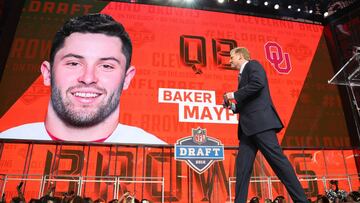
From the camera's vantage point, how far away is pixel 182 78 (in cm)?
502

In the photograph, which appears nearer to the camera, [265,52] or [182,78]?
[182,78]

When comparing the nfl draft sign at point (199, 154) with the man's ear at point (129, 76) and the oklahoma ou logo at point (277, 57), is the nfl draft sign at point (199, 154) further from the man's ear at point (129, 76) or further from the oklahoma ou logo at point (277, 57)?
the oklahoma ou logo at point (277, 57)

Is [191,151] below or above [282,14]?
below

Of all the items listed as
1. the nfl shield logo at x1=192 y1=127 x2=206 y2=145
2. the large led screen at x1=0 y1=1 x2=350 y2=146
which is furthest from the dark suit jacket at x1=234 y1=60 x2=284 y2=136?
the large led screen at x1=0 y1=1 x2=350 y2=146

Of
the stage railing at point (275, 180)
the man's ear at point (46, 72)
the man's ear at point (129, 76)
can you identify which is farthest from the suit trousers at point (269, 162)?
the man's ear at point (46, 72)

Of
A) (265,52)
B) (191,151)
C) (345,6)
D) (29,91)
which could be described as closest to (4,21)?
(29,91)

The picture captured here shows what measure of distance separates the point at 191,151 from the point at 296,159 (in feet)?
8.36

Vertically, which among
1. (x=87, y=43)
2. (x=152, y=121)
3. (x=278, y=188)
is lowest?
(x=278, y=188)

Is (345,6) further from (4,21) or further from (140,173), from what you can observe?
(4,21)

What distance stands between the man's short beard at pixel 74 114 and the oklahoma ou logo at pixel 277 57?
3.26 m

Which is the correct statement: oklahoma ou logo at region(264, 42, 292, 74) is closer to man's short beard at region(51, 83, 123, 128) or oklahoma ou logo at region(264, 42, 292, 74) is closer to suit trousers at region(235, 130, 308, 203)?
man's short beard at region(51, 83, 123, 128)

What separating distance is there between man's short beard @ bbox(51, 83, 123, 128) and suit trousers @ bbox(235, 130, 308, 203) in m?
3.12

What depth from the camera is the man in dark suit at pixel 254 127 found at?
1625 millimetres

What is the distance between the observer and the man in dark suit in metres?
1.62
